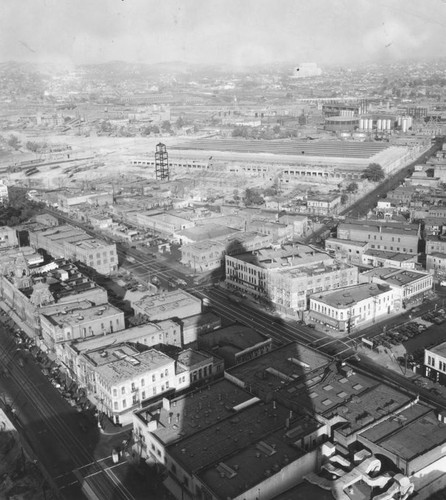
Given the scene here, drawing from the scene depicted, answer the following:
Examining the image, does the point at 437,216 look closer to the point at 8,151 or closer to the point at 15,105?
the point at 8,151

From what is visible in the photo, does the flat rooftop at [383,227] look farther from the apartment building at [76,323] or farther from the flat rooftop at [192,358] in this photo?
the flat rooftop at [192,358]

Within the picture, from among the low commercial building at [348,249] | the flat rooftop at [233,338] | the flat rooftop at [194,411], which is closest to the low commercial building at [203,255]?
the low commercial building at [348,249]

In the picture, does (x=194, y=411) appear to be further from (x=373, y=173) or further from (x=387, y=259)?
(x=373, y=173)

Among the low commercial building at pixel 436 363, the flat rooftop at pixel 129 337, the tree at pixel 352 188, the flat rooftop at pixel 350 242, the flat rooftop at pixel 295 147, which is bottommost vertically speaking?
the low commercial building at pixel 436 363

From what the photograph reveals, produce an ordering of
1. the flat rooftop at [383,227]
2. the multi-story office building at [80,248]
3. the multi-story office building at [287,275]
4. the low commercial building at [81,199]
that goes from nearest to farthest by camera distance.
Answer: the multi-story office building at [287,275]
the multi-story office building at [80,248]
the flat rooftop at [383,227]
the low commercial building at [81,199]

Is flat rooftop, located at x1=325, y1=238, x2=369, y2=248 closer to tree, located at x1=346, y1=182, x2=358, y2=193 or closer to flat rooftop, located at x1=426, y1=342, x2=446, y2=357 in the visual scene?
flat rooftop, located at x1=426, y1=342, x2=446, y2=357

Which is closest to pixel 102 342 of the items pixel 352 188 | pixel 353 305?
pixel 353 305

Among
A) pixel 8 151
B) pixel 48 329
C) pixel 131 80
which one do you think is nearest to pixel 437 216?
pixel 48 329

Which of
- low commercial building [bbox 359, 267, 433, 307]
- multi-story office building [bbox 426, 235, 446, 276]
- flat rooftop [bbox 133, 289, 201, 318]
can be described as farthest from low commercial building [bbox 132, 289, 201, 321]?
multi-story office building [bbox 426, 235, 446, 276]
